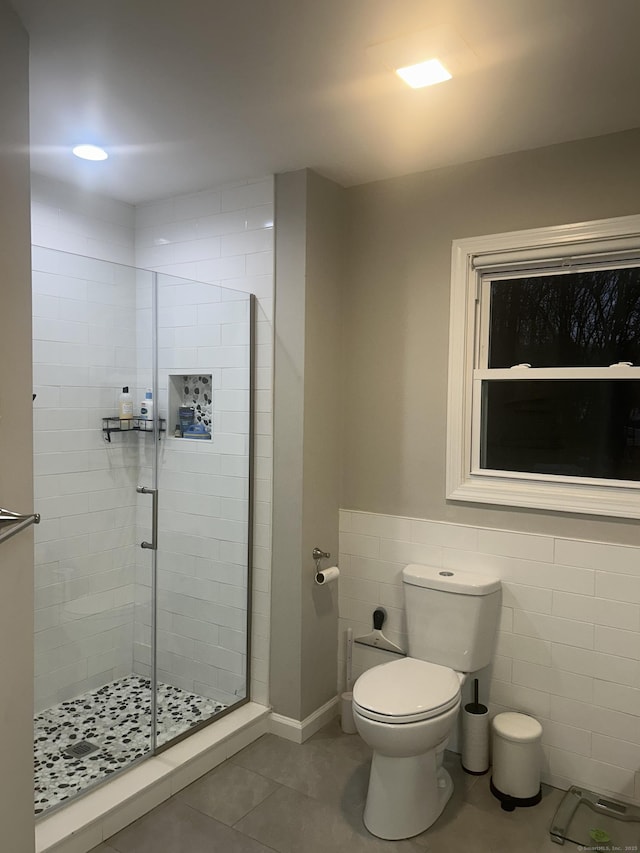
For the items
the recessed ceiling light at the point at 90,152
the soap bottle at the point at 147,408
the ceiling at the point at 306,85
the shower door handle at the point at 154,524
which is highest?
the ceiling at the point at 306,85

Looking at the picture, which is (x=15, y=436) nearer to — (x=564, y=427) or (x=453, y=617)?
(x=453, y=617)

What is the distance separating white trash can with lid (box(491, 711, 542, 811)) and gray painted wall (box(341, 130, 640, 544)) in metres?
0.77

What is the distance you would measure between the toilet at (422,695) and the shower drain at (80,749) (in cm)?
108

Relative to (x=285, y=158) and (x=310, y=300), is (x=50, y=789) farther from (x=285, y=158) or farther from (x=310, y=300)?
(x=285, y=158)

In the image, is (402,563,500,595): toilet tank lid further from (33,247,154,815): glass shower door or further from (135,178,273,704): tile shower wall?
(33,247,154,815): glass shower door

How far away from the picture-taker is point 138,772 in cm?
241

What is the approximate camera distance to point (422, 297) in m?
2.81

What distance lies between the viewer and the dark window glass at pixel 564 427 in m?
2.48

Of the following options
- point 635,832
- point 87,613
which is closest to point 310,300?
point 87,613

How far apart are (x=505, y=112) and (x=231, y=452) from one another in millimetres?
1739

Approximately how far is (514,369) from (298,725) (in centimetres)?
181

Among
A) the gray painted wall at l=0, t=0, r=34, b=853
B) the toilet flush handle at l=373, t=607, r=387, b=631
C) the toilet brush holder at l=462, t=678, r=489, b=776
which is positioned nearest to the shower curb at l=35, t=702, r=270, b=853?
the gray painted wall at l=0, t=0, r=34, b=853

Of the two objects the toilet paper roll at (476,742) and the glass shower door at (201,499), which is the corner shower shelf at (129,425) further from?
the toilet paper roll at (476,742)

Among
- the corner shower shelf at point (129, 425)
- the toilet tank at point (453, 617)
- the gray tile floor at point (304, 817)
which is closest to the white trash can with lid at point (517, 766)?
the gray tile floor at point (304, 817)
